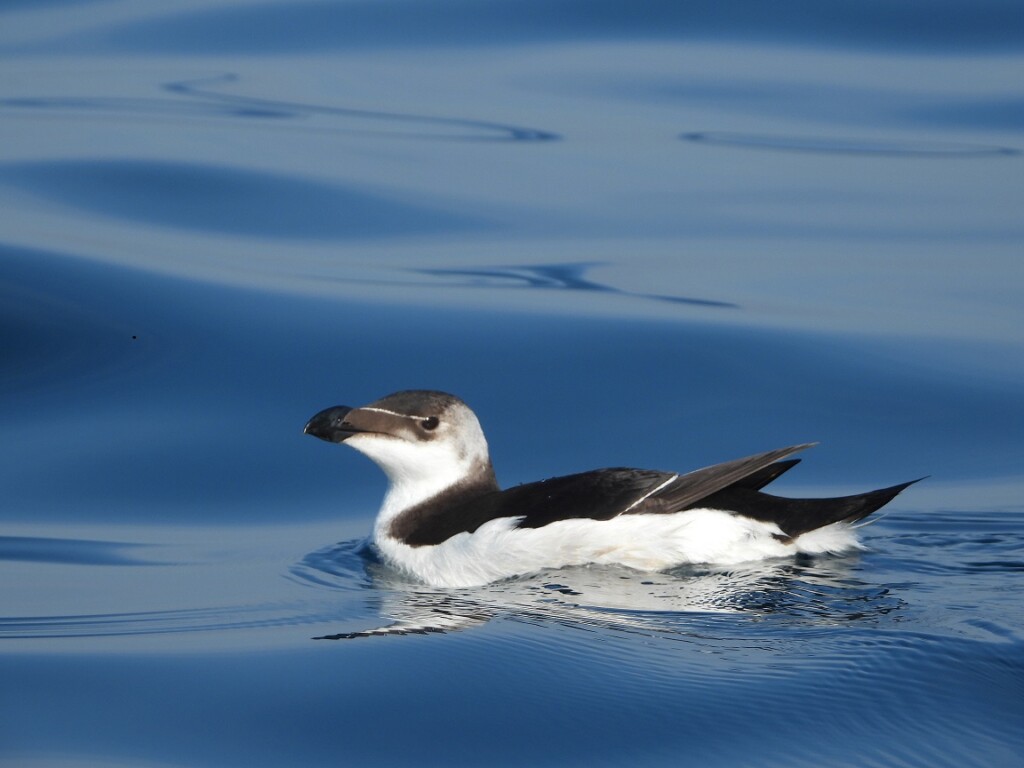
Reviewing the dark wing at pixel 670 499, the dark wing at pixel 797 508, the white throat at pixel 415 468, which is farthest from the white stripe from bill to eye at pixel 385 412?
the dark wing at pixel 797 508

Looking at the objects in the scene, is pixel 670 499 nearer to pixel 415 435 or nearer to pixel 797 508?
pixel 797 508

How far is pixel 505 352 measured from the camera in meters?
9.75

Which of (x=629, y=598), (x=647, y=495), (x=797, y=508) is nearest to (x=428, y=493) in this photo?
(x=647, y=495)

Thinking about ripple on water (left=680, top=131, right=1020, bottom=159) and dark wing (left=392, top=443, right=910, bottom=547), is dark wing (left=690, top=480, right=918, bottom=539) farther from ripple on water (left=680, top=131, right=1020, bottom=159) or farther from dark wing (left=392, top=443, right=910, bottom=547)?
ripple on water (left=680, top=131, right=1020, bottom=159)

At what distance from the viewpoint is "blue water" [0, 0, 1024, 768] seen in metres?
5.02

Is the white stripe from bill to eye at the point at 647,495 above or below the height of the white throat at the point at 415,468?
below

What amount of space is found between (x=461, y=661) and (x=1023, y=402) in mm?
4927

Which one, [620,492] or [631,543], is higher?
[620,492]

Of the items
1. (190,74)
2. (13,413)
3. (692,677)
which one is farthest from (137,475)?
(190,74)

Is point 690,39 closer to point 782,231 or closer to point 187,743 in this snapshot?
point 782,231

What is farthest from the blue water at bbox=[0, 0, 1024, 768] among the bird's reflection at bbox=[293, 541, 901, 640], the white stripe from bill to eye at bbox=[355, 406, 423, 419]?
the white stripe from bill to eye at bbox=[355, 406, 423, 419]

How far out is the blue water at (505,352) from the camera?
5023 millimetres

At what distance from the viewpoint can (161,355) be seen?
31.6 feet

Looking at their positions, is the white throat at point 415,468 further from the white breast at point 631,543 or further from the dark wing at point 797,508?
the dark wing at point 797,508
